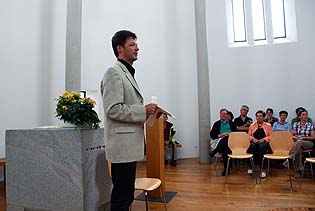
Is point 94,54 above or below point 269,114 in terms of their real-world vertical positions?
above

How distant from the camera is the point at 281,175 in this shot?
4.31 metres

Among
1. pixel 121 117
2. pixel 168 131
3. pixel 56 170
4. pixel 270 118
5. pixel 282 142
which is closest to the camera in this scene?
pixel 121 117

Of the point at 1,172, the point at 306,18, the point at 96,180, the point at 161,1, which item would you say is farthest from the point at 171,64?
the point at 96,180

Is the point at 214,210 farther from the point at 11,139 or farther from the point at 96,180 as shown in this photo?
the point at 11,139

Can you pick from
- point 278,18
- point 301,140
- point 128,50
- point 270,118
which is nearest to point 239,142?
point 301,140

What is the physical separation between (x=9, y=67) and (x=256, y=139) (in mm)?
4498

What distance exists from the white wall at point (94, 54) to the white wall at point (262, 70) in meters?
0.58

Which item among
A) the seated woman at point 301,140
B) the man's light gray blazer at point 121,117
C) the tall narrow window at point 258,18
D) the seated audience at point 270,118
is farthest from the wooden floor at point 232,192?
the tall narrow window at point 258,18

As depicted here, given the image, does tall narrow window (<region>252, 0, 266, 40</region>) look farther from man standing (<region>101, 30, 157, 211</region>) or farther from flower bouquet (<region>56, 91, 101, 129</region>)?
man standing (<region>101, 30, 157, 211</region>)

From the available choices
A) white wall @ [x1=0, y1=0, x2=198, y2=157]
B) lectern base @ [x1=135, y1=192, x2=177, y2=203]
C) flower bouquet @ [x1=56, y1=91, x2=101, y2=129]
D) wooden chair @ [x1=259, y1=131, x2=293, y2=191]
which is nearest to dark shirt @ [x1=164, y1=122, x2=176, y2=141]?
white wall @ [x1=0, y1=0, x2=198, y2=157]

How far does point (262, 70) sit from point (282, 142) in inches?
105

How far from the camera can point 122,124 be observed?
1.57 metres

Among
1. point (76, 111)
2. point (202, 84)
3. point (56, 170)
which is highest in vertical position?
point (202, 84)

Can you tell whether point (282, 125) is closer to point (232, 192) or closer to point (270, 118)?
point (270, 118)
